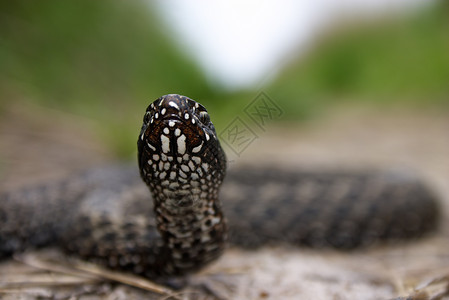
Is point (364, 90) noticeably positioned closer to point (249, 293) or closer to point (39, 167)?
point (39, 167)

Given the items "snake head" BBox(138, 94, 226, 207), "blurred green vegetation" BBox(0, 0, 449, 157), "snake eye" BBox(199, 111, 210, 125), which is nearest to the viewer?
"snake head" BBox(138, 94, 226, 207)

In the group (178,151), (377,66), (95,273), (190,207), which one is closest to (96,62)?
(95,273)

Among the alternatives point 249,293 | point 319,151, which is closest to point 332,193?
point 249,293

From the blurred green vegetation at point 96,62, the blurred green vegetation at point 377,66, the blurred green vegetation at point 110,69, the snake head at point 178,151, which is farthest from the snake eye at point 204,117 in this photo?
the blurred green vegetation at point 377,66

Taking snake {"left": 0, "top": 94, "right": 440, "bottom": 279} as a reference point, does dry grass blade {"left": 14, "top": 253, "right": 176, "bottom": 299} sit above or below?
below

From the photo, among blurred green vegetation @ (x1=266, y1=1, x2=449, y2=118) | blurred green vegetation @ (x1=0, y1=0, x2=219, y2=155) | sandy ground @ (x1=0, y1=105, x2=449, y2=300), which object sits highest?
blurred green vegetation @ (x1=266, y1=1, x2=449, y2=118)

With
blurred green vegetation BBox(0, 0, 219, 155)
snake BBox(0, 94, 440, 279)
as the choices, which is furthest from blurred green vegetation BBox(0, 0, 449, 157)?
snake BBox(0, 94, 440, 279)

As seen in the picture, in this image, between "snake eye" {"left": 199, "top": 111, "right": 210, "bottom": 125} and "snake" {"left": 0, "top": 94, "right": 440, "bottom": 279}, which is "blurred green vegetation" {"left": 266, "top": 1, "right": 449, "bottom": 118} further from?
"snake eye" {"left": 199, "top": 111, "right": 210, "bottom": 125}

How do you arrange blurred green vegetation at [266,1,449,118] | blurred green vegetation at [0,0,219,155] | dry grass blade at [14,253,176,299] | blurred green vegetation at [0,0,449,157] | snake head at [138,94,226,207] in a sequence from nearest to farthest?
snake head at [138,94,226,207] → dry grass blade at [14,253,176,299] → blurred green vegetation at [0,0,449,157] → blurred green vegetation at [0,0,219,155] → blurred green vegetation at [266,1,449,118]
